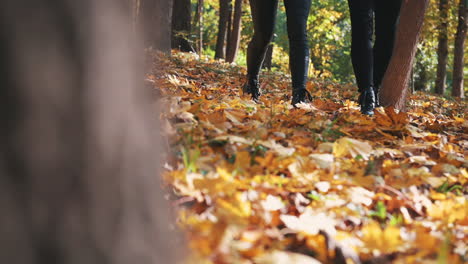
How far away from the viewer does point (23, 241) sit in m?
0.63

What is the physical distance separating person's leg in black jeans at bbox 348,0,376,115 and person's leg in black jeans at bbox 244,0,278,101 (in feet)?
1.89

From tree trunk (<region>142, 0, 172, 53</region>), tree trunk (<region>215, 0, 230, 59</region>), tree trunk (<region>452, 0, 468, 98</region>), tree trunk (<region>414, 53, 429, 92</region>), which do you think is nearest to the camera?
tree trunk (<region>142, 0, 172, 53</region>)

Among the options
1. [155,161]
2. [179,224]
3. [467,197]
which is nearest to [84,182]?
[155,161]

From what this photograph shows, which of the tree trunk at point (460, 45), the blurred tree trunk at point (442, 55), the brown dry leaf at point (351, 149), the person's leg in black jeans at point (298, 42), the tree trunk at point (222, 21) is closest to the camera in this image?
the brown dry leaf at point (351, 149)

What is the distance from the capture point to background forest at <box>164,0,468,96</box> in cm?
1113

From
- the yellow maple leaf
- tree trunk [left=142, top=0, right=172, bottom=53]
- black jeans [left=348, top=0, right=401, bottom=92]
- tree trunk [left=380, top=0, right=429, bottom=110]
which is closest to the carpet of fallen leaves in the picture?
the yellow maple leaf

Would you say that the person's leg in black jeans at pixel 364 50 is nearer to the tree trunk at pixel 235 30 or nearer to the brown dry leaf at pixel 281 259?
the brown dry leaf at pixel 281 259

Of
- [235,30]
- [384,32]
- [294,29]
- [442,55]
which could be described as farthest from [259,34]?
[442,55]

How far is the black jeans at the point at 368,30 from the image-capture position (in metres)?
2.67

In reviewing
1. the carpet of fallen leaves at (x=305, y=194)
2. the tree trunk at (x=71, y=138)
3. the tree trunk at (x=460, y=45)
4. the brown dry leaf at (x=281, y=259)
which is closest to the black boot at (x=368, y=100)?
the carpet of fallen leaves at (x=305, y=194)

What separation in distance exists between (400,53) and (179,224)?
3.33 meters

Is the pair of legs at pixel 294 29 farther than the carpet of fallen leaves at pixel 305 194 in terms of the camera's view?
Yes

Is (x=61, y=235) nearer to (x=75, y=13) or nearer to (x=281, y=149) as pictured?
(x=75, y=13)

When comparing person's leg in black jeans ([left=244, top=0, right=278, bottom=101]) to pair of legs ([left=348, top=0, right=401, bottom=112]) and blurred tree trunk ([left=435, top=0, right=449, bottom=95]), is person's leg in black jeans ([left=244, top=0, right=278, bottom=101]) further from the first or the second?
blurred tree trunk ([left=435, top=0, right=449, bottom=95])
